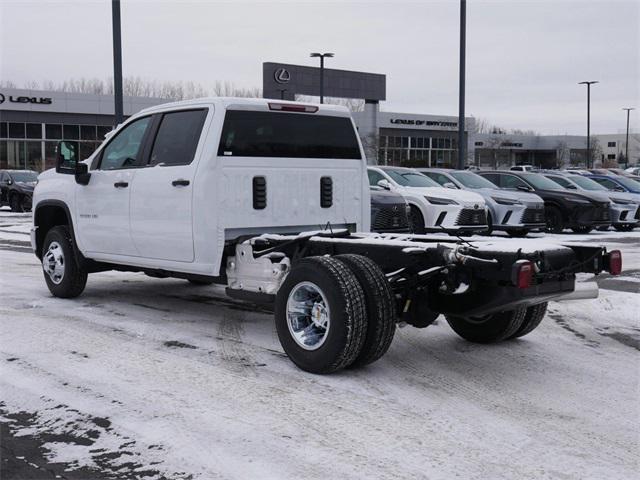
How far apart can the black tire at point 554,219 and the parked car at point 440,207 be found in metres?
3.78

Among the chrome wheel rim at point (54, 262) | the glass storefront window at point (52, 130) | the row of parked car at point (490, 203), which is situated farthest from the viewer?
the glass storefront window at point (52, 130)

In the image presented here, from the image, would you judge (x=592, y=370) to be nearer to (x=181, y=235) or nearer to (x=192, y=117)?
(x=181, y=235)

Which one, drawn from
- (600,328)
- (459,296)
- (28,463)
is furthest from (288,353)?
(600,328)

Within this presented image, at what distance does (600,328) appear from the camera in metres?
7.52

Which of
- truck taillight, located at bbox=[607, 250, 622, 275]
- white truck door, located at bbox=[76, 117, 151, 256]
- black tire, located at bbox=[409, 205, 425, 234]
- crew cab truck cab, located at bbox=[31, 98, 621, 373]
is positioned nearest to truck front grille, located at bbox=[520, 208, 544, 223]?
black tire, located at bbox=[409, 205, 425, 234]

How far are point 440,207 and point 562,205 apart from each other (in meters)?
4.80

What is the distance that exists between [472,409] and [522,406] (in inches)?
14.0

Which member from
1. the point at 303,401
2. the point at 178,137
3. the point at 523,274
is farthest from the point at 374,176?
the point at 303,401

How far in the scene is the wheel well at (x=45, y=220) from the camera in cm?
886

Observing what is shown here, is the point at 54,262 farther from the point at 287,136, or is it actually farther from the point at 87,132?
the point at 87,132

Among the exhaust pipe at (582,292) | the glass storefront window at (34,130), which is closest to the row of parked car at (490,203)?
the exhaust pipe at (582,292)

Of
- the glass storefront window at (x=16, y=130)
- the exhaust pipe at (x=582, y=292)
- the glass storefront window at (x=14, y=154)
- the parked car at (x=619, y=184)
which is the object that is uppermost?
the glass storefront window at (x=16, y=130)

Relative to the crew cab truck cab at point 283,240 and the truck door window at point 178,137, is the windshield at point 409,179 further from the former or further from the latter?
the truck door window at point 178,137

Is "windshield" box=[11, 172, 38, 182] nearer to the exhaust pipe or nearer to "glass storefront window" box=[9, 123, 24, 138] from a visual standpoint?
the exhaust pipe
